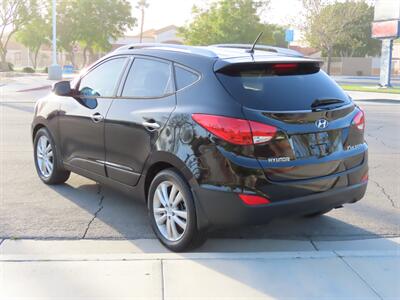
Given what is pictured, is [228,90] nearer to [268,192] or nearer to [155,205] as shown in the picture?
[268,192]

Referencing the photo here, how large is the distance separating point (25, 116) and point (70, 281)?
11.3 metres

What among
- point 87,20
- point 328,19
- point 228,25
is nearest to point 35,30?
point 87,20

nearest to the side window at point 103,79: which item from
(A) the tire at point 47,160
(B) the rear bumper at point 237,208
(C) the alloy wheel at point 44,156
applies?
(A) the tire at point 47,160

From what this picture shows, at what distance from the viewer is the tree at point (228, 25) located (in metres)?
42.8

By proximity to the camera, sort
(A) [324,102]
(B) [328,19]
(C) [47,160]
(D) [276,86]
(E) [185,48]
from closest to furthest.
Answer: (D) [276,86], (A) [324,102], (E) [185,48], (C) [47,160], (B) [328,19]

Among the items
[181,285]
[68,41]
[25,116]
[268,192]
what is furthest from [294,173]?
[68,41]

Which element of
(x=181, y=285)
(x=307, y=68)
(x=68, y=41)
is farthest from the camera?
(x=68, y=41)

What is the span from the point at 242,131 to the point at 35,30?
5812 cm

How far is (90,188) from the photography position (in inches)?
251

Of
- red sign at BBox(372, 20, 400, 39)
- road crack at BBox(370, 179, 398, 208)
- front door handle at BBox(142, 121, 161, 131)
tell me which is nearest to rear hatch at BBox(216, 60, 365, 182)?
front door handle at BBox(142, 121, 161, 131)

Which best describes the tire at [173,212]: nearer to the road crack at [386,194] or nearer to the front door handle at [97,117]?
the front door handle at [97,117]

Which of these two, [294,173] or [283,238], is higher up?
[294,173]

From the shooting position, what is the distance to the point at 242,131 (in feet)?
12.8

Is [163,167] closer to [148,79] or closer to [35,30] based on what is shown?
[148,79]
